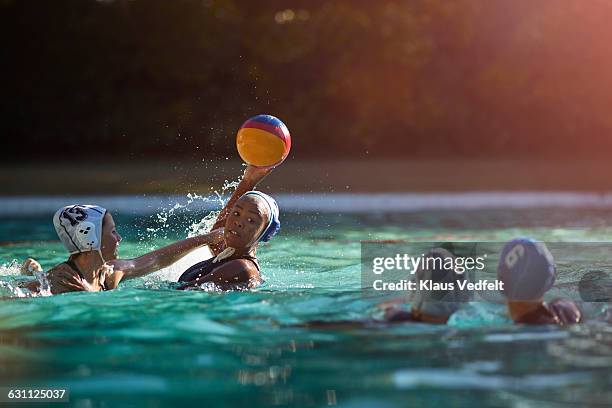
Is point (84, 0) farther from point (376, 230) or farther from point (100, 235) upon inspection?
point (100, 235)

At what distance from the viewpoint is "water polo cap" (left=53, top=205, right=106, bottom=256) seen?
5.86 metres

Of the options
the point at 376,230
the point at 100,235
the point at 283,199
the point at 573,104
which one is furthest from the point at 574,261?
the point at 573,104

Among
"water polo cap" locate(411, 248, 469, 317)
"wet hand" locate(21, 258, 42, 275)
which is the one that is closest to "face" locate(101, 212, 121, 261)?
Result: "wet hand" locate(21, 258, 42, 275)

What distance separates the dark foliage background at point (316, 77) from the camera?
18.2 meters

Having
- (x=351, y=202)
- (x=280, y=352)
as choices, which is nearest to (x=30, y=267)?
(x=280, y=352)

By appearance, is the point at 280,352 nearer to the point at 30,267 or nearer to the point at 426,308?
the point at 426,308

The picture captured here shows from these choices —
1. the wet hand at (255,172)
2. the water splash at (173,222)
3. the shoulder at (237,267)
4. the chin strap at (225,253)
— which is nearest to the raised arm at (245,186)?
the wet hand at (255,172)

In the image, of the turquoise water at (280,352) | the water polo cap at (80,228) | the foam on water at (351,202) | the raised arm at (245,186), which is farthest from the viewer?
the foam on water at (351,202)

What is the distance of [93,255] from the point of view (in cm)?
603

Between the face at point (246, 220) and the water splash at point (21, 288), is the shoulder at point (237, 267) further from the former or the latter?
the water splash at point (21, 288)

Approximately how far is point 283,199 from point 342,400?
361 inches

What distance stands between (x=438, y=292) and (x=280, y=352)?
1.04 meters

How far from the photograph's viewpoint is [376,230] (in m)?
11.1

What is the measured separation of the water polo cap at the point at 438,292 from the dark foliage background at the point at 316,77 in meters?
12.1
